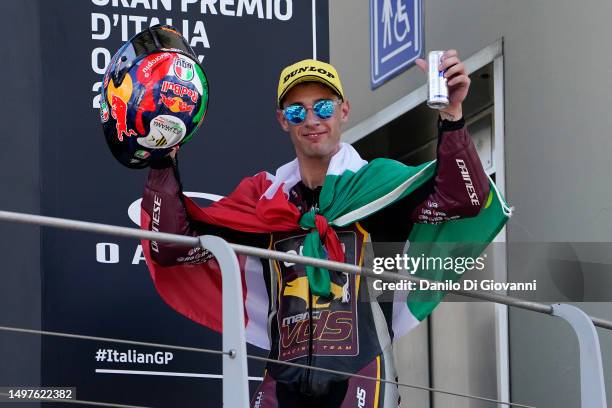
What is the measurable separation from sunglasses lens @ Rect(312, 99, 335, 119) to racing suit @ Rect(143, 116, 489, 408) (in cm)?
33

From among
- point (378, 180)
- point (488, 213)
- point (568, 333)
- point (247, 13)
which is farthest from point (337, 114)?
point (568, 333)

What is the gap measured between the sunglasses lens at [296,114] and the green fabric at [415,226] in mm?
241

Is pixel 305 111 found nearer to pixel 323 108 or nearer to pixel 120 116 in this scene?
pixel 323 108

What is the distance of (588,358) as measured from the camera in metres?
5.16

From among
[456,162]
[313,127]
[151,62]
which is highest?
[151,62]

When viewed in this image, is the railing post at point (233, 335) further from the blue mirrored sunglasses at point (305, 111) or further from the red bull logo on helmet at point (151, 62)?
the blue mirrored sunglasses at point (305, 111)

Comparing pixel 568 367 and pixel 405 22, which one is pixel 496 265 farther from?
pixel 405 22

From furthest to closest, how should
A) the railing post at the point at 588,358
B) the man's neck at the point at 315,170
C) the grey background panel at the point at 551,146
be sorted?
the grey background panel at the point at 551,146 → the man's neck at the point at 315,170 → the railing post at the point at 588,358

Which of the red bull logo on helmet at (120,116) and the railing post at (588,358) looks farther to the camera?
the red bull logo on helmet at (120,116)

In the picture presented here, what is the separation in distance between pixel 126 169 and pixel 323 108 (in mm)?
1235

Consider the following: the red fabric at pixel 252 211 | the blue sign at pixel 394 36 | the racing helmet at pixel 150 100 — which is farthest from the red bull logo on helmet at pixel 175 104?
the blue sign at pixel 394 36

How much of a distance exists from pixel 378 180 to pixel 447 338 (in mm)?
2806

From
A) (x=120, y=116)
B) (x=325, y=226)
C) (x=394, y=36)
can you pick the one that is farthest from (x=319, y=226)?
(x=394, y=36)

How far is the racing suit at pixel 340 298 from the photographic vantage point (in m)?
5.47
